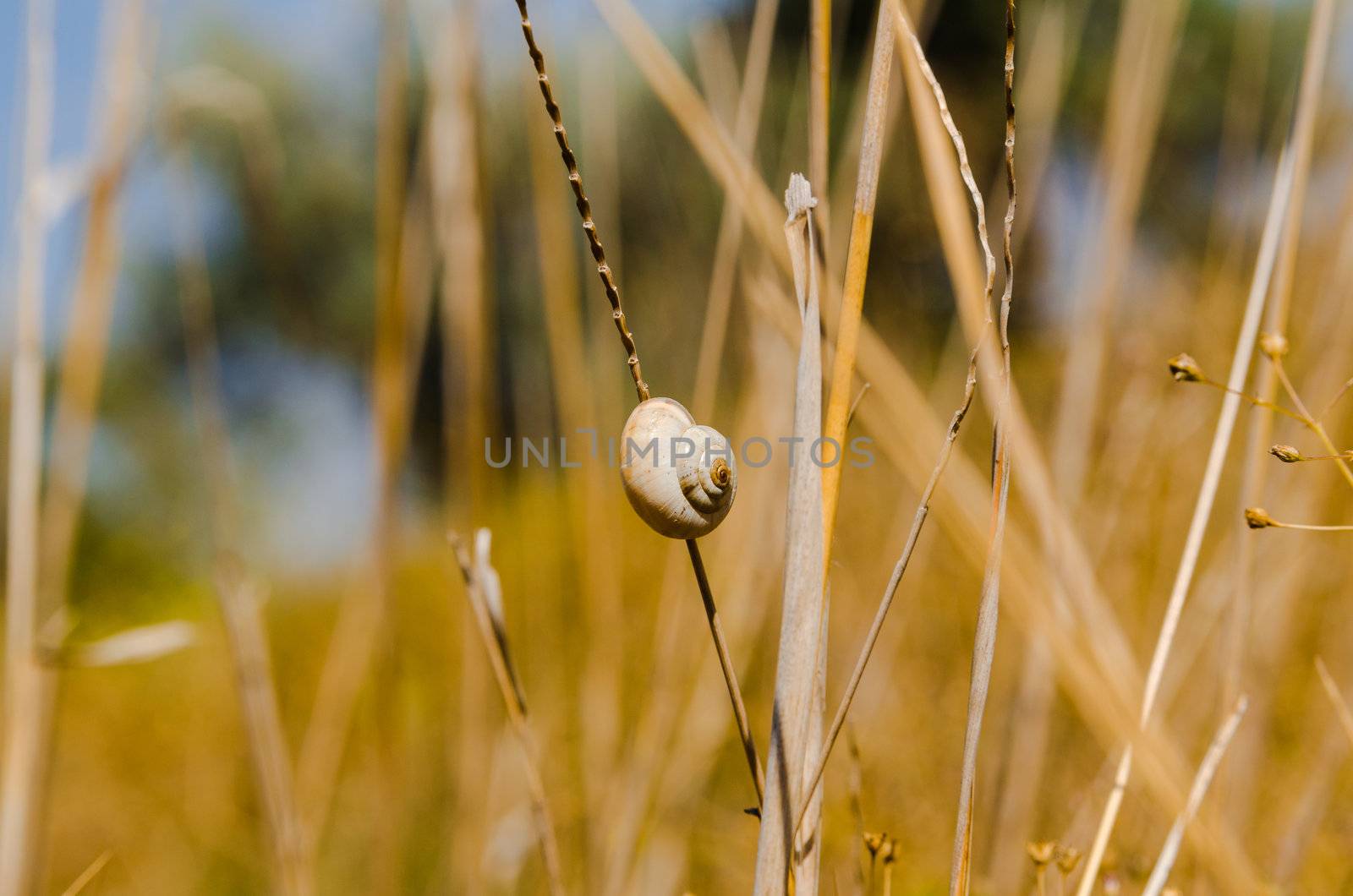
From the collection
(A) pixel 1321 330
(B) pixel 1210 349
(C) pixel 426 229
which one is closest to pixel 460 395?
(C) pixel 426 229

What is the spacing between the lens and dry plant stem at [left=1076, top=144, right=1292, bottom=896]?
0.25 m

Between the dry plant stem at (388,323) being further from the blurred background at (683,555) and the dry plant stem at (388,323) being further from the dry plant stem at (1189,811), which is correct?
the dry plant stem at (1189,811)

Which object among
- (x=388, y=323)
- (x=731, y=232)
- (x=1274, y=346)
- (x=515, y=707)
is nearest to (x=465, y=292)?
(x=388, y=323)

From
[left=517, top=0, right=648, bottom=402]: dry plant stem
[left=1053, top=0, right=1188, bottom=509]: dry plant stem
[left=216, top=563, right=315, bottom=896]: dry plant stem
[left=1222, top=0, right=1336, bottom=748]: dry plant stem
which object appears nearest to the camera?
[left=517, top=0, right=648, bottom=402]: dry plant stem

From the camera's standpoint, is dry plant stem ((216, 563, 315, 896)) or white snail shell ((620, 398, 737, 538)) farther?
dry plant stem ((216, 563, 315, 896))

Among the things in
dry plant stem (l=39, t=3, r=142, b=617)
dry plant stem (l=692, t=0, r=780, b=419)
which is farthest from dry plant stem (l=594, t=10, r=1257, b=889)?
dry plant stem (l=39, t=3, r=142, b=617)

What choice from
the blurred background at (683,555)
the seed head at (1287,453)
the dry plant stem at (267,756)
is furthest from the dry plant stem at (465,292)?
the seed head at (1287,453)

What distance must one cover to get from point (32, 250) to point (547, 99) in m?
0.31

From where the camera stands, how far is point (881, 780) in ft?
2.55

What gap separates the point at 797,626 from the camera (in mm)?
182

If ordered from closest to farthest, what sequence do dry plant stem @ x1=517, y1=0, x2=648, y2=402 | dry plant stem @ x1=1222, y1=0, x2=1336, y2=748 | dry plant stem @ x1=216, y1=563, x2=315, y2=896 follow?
dry plant stem @ x1=517, y1=0, x2=648, y2=402 < dry plant stem @ x1=1222, y1=0, x2=1336, y2=748 < dry plant stem @ x1=216, y1=563, x2=315, y2=896

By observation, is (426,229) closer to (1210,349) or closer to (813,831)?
(813,831)

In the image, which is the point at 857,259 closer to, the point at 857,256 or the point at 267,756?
the point at 857,256

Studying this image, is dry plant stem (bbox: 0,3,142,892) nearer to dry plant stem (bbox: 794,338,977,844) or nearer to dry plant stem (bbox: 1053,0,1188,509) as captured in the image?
dry plant stem (bbox: 794,338,977,844)
